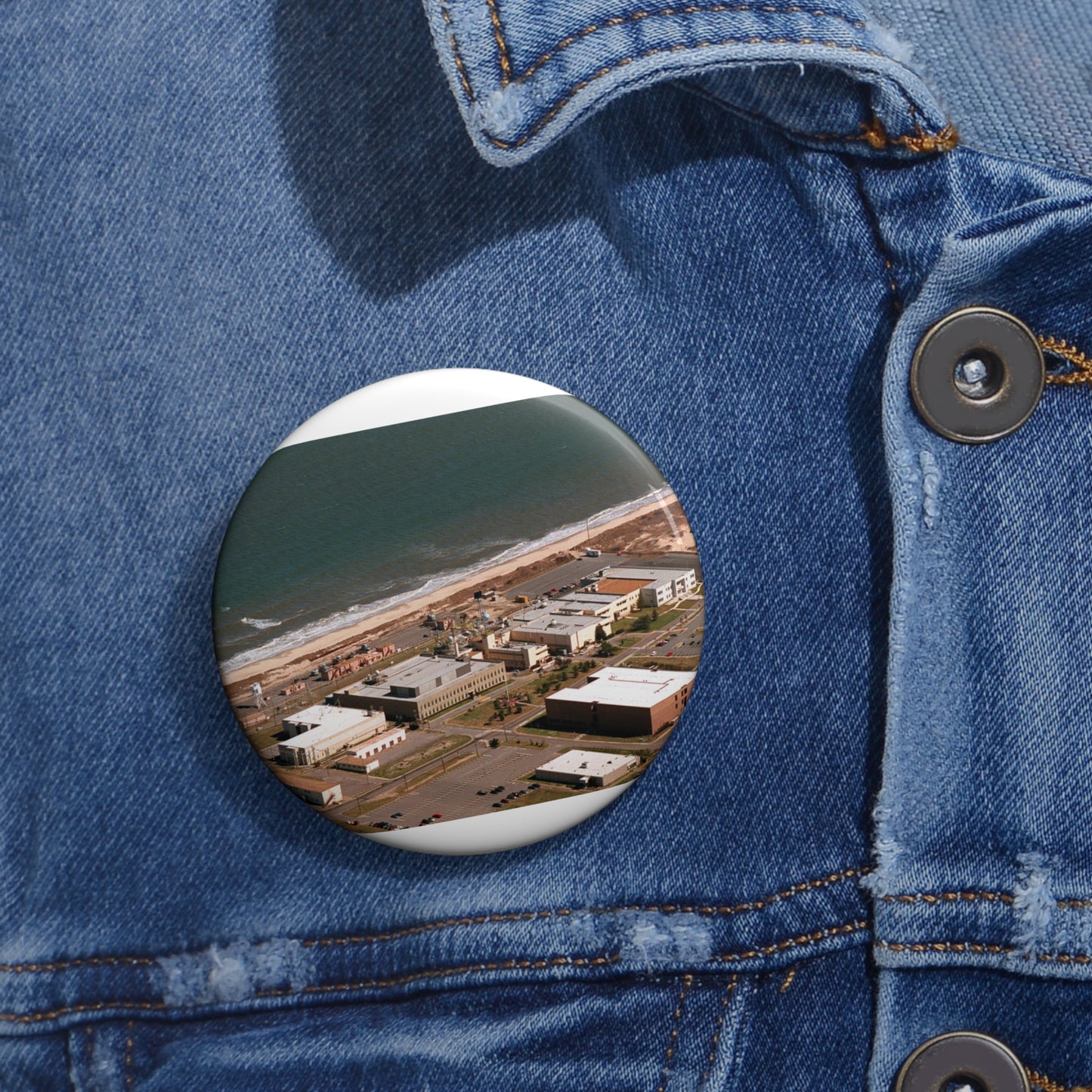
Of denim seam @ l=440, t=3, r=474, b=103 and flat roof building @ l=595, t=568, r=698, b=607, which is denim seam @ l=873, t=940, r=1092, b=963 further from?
denim seam @ l=440, t=3, r=474, b=103

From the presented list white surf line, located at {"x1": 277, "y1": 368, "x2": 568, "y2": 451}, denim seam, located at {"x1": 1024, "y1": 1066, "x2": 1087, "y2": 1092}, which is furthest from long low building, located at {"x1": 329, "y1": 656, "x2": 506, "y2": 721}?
denim seam, located at {"x1": 1024, "y1": 1066, "x2": 1087, "y2": 1092}

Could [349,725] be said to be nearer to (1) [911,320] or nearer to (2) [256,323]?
(2) [256,323]

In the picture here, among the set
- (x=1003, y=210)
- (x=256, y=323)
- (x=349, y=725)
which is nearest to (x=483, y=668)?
(x=349, y=725)

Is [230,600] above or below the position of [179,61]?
below

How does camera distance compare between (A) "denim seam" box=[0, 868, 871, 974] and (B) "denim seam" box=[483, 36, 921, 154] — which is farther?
(A) "denim seam" box=[0, 868, 871, 974]

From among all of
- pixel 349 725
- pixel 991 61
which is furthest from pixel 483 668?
pixel 991 61

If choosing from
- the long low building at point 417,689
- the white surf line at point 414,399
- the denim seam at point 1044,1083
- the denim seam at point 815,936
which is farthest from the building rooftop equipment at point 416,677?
the denim seam at point 1044,1083

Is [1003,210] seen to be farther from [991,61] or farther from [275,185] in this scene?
[275,185]

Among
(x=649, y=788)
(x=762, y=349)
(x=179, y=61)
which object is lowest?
(x=649, y=788)
